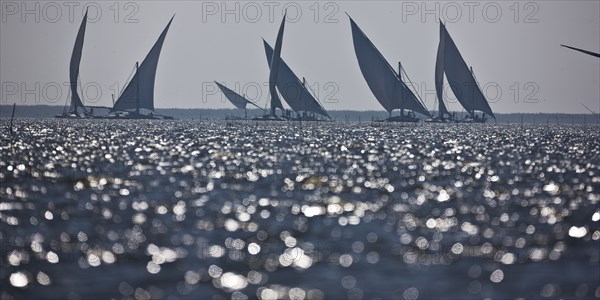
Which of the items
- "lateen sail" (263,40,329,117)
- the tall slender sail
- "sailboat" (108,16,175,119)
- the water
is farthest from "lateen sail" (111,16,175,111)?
the water

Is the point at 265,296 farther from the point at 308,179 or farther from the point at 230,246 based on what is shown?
the point at 308,179

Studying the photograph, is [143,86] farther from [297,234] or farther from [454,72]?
[297,234]

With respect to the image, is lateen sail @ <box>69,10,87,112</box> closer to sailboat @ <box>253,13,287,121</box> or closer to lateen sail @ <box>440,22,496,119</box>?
sailboat @ <box>253,13,287,121</box>

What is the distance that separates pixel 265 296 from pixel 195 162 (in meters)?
33.6

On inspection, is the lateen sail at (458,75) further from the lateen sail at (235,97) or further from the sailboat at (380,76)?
the lateen sail at (235,97)

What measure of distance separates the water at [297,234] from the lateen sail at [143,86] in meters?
100

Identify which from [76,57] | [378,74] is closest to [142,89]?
[76,57]

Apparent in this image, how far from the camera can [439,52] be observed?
149875 mm

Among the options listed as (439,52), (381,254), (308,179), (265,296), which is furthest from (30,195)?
(439,52)

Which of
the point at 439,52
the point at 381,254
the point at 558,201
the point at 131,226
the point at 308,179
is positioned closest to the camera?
the point at 381,254

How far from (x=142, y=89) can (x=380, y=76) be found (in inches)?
1423

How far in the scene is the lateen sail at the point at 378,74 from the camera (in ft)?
443

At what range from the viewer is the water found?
722 inches

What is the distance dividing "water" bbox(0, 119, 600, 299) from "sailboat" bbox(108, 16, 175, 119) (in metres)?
101
